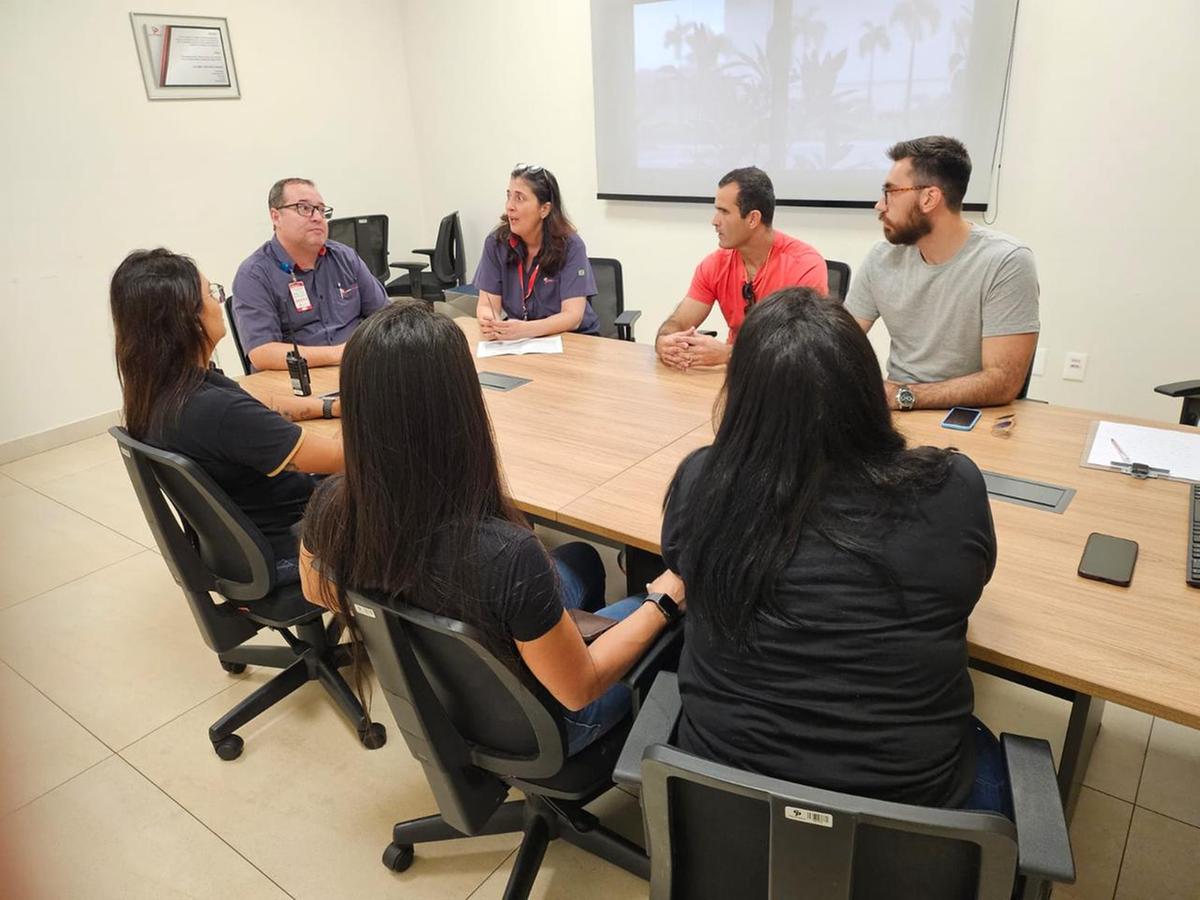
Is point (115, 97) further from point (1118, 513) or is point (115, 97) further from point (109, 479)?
point (1118, 513)

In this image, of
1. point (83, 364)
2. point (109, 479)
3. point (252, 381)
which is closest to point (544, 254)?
point (252, 381)

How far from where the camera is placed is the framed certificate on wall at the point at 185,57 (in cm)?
403

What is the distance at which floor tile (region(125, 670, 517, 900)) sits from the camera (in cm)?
173

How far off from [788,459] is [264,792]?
1664mm

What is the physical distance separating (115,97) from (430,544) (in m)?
4.06

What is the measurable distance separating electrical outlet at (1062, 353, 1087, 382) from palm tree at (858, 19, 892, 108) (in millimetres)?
1545

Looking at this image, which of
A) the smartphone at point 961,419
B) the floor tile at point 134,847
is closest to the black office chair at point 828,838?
the smartphone at point 961,419

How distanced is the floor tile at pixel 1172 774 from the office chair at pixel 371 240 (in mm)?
3982

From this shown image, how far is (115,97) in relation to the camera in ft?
13.0

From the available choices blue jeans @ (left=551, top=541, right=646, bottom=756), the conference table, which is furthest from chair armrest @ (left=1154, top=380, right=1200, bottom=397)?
blue jeans @ (left=551, top=541, right=646, bottom=756)

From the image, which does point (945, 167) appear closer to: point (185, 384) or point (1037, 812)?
point (1037, 812)

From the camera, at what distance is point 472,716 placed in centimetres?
135

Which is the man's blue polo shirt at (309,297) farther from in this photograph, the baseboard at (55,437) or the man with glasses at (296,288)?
the baseboard at (55,437)

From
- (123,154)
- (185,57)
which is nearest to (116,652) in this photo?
(123,154)
